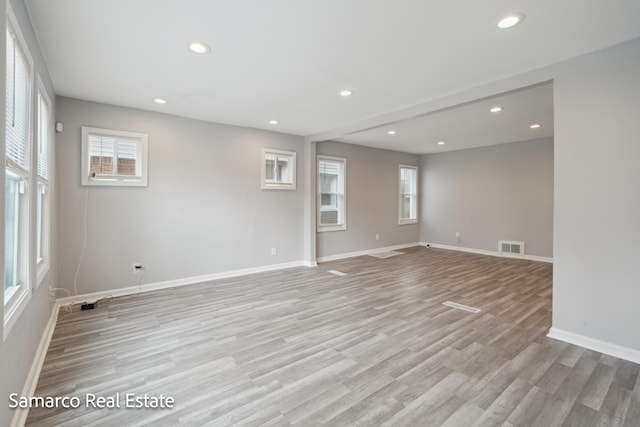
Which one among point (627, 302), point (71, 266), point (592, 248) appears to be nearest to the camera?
Result: point (627, 302)

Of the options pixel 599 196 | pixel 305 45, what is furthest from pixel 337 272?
pixel 305 45

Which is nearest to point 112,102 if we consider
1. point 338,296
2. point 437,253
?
point 338,296

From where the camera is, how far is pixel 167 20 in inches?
86.0

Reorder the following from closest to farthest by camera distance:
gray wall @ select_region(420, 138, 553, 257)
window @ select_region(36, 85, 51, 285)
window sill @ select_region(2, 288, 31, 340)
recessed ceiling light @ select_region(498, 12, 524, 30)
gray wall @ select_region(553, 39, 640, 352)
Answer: window sill @ select_region(2, 288, 31, 340) < recessed ceiling light @ select_region(498, 12, 524, 30) < gray wall @ select_region(553, 39, 640, 352) < window @ select_region(36, 85, 51, 285) < gray wall @ select_region(420, 138, 553, 257)

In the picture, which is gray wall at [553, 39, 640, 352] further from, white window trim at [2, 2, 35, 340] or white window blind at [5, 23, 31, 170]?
white window blind at [5, 23, 31, 170]

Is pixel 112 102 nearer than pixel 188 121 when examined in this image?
Yes

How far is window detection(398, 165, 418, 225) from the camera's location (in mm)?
8195

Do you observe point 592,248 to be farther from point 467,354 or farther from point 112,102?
point 112,102

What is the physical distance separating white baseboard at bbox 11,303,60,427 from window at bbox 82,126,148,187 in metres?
1.81

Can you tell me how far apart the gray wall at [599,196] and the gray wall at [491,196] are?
4.20m

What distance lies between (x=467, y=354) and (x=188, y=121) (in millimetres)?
4824

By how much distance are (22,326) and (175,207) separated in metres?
2.83

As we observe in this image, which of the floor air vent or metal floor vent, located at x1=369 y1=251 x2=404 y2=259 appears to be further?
metal floor vent, located at x1=369 y1=251 x2=404 y2=259

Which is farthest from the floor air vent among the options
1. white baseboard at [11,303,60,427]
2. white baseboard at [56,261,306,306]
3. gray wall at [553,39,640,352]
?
white baseboard at [11,303,60,427]
